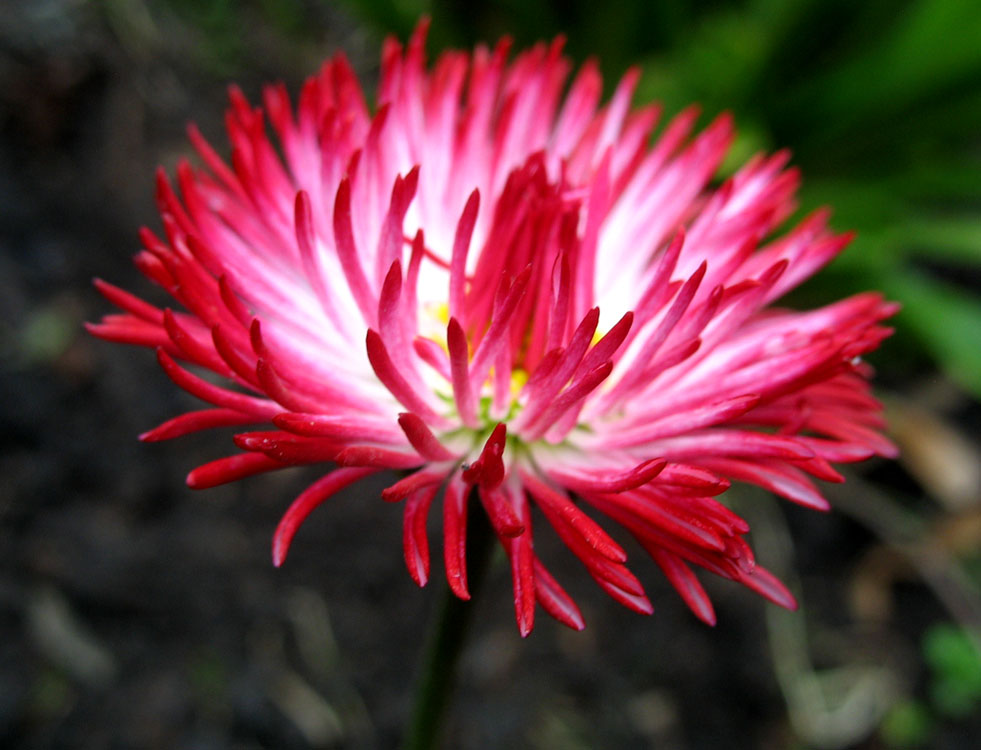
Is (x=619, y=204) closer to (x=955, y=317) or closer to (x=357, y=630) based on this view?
(x=357, y=630)

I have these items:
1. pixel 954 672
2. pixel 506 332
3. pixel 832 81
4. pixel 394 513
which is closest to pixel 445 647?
pixel 506 332

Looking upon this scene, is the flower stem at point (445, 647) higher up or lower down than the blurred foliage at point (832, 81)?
lower down

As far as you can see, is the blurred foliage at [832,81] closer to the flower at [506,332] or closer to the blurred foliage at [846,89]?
the blurred foliage at [846,89]

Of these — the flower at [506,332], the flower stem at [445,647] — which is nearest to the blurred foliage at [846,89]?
the flower at [506,332]

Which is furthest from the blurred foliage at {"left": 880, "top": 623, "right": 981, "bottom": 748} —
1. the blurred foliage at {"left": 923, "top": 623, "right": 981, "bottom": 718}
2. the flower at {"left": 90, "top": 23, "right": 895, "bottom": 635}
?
the flower at {"left": 90, "top": 23, "right": 895, "bottom": 635}

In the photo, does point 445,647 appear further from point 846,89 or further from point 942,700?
point 846,89

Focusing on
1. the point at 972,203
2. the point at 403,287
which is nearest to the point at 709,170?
the point at 403,287

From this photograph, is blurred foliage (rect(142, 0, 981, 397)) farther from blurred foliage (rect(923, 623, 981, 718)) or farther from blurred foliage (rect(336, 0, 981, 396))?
blurred foliage (rect(923, 623, 981, 718))
